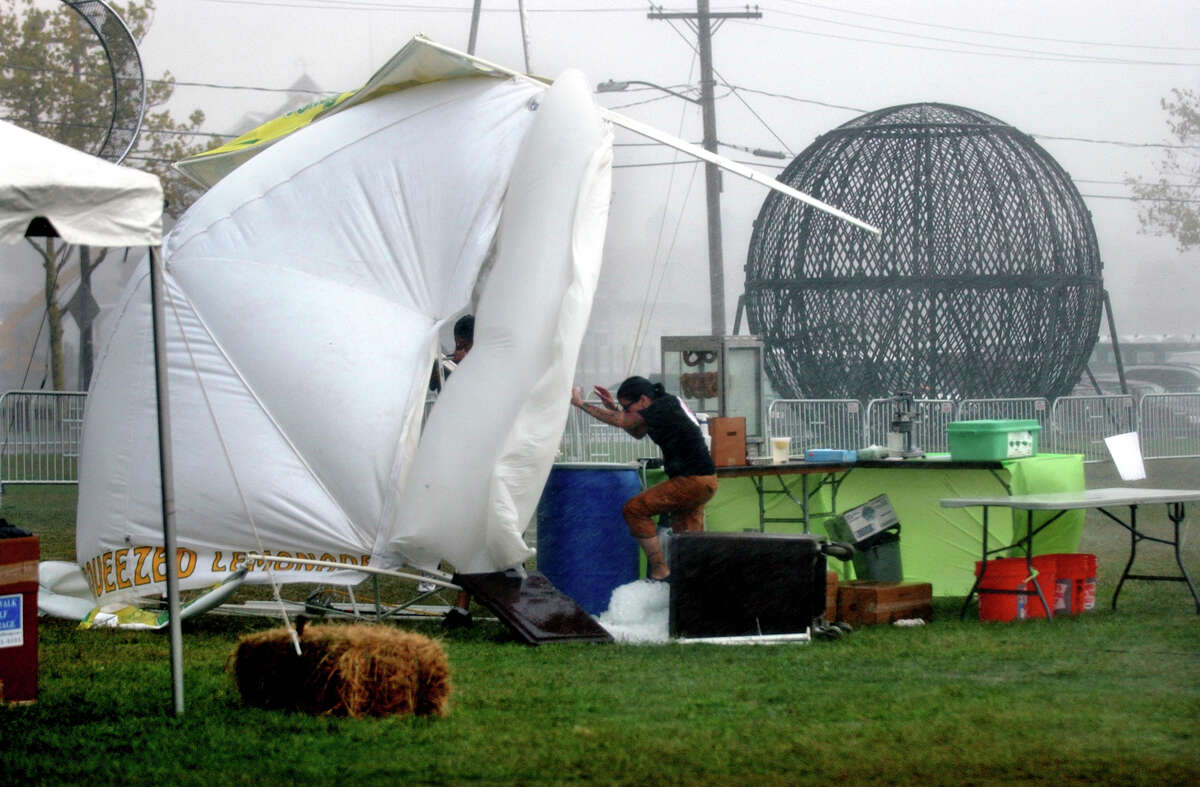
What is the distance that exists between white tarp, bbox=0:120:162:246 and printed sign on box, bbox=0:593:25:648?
163 cm

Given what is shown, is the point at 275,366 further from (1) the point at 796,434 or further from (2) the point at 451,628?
(1) the point at 796,434

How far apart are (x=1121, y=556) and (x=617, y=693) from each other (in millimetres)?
7127

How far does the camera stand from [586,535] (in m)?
8.77

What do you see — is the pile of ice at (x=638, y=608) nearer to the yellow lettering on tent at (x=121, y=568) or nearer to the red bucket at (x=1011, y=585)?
the red bucket at (x=1011, y=585)

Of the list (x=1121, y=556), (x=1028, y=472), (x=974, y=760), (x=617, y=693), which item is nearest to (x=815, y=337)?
(x=1121, y=556)

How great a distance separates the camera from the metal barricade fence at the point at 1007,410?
16.8m

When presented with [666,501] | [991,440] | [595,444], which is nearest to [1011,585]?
[991,440]

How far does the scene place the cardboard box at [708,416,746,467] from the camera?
9.38 m

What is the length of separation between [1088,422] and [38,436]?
41.1ft

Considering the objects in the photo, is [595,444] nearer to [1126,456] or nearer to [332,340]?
[1126,456]

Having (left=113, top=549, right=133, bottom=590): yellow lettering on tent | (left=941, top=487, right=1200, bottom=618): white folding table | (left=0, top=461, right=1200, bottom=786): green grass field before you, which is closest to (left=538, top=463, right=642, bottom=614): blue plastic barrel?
(left=0, top=461, right=1200, bottom=786): green grass field

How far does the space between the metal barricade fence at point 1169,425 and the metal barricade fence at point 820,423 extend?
396cm

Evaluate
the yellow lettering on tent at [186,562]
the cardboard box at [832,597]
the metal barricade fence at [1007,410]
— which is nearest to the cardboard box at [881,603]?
the cardboard box at [832,597]

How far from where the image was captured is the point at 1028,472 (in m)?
9.41
